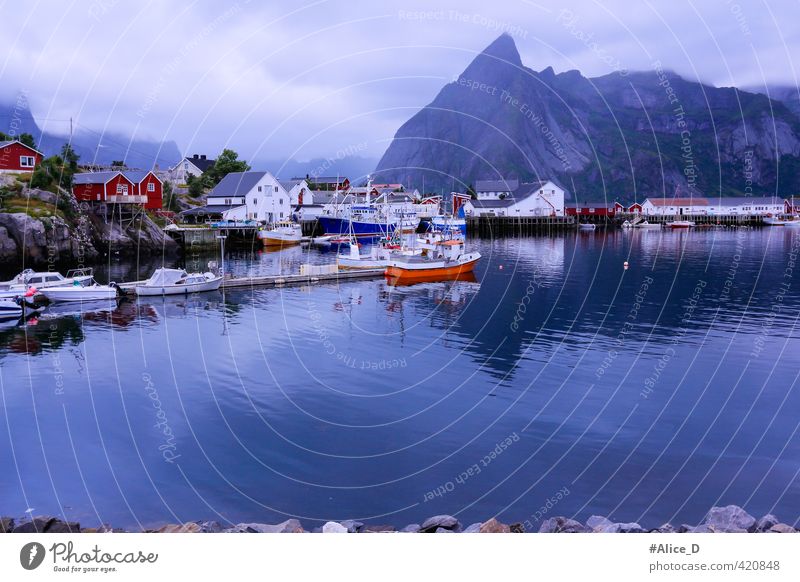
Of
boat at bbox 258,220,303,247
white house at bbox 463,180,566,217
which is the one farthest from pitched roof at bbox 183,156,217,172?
white house at bbox 463,180,566,217

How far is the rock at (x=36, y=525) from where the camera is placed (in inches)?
444

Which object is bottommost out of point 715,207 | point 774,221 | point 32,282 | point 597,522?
point 597,522

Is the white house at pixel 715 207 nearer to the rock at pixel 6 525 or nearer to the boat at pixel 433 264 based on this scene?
the boat at pixel 433 264

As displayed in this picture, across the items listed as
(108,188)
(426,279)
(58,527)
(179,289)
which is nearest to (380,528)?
(58,527)

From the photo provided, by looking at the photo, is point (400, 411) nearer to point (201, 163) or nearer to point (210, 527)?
point (210, 527)

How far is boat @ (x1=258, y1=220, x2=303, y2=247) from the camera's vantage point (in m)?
89.1

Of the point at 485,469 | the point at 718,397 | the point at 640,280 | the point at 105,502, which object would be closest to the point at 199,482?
the point at 105,502

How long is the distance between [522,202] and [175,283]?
4183 inches

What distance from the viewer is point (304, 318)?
36875 mm

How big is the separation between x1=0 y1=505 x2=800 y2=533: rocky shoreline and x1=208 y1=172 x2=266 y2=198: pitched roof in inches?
3592

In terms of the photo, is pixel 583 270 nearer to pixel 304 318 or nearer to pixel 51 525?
pixel 304 318

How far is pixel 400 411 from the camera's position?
21.0 metres

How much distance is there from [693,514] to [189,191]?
353ft

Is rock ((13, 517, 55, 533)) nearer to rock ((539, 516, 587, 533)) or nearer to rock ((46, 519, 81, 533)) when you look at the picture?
rock ((46, 519, 81, 533))
